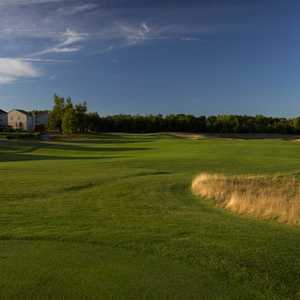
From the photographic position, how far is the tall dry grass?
9.77m

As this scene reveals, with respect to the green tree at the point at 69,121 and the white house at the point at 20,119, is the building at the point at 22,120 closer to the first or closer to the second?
the white house at the point at 20,119

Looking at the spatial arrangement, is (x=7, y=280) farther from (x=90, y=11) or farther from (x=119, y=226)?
(x=90, y=11)

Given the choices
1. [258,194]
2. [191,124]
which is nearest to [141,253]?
[258,194]

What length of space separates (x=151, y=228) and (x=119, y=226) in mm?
642

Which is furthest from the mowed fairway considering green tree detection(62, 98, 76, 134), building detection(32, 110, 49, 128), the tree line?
building detection(32, 110, 49, 128)

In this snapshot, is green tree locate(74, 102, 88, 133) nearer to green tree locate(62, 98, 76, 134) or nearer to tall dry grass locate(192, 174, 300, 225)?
green tree locate(62, 98, 76, 134)

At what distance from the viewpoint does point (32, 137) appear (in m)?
65.1

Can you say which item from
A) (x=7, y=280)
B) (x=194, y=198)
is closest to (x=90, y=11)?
(x=194, y=198)

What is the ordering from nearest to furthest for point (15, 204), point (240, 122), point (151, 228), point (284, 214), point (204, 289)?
point (204, 289) → point (151, 228) → point (284, 214) → point (15, 204) → point (240, 122)

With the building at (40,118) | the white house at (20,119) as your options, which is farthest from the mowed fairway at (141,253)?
the building at (40,118)

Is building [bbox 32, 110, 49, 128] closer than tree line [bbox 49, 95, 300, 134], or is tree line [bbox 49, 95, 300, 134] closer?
tree line [bbox 49, 95, 300, 134]

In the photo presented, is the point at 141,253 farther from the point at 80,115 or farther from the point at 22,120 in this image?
the point at 22,120

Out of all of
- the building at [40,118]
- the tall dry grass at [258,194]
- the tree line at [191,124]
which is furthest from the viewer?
the building at [40,118]

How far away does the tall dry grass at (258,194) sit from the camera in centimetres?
977
